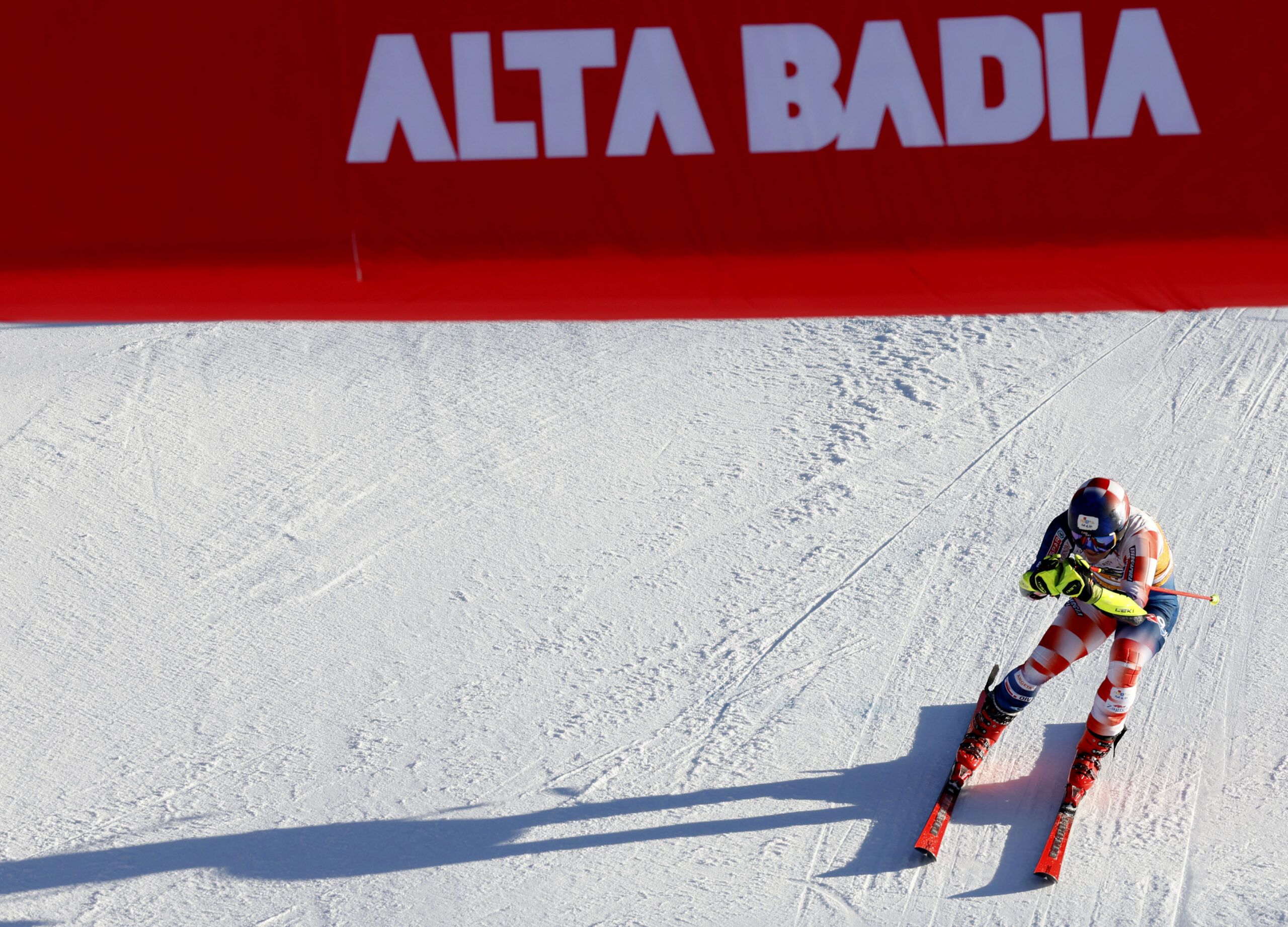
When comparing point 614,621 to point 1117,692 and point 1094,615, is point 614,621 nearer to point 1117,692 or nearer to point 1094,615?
point 1094,615

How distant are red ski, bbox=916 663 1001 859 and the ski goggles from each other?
35.8 inches

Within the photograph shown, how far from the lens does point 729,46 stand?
8.09ft

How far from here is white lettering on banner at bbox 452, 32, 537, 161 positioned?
8.09 ft

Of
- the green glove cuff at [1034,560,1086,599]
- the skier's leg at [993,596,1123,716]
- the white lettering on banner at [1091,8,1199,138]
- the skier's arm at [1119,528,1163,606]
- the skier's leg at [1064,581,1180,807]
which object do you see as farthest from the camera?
the skier's leg at [993,596,1123,716]

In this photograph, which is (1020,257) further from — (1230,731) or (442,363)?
(442,363)

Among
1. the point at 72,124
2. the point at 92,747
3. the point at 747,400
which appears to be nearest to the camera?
the point at 72,124

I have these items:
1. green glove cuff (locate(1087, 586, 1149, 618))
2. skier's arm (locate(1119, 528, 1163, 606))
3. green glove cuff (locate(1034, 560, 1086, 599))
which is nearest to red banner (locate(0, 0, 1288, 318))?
green glove cuff (locate(1034, 560, 1086, 599))

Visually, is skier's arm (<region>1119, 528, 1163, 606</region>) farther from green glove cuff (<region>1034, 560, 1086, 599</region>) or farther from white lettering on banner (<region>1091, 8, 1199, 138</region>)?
white lettering on banner (<region>1091, 8, 1199, 138</region>)

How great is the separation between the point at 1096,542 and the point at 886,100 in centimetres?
376

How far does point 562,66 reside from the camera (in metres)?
2.47

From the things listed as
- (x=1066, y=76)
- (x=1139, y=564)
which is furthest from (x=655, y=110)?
(x=1139, y=564)

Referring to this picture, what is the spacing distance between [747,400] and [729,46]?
6.36 meters

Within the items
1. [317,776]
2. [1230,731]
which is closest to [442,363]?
[317,776]

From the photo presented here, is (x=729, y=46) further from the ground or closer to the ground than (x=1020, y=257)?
further from the ground
